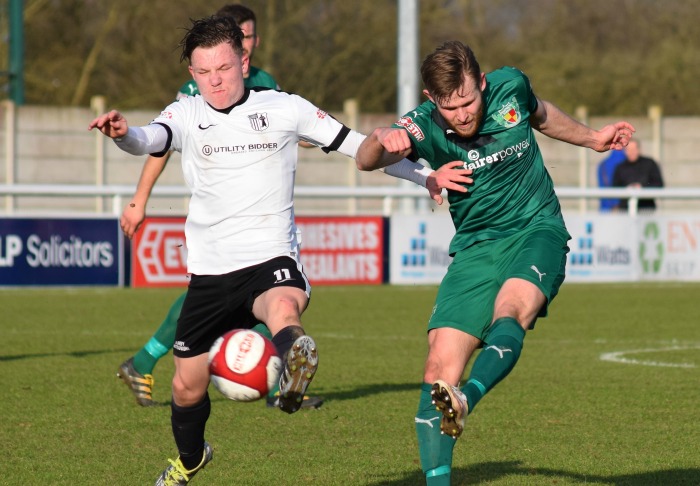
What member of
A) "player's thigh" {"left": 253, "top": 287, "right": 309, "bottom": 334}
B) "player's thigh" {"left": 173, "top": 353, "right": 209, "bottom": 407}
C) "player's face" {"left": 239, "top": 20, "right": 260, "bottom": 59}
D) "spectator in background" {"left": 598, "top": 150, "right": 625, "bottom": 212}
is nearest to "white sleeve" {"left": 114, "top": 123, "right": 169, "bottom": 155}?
"player's thigh" {"left": 253, "top": 287, "right": 309, "bottom": 334}

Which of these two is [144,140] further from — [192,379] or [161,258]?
[161,258]

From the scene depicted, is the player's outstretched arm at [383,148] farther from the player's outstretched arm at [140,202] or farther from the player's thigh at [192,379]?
the player's outstretched arm at [140,202]

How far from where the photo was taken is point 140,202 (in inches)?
274

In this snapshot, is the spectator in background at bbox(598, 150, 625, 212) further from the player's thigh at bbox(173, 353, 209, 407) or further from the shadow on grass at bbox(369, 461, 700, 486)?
the player's thigh at bbox(173, 353, 209, 407)

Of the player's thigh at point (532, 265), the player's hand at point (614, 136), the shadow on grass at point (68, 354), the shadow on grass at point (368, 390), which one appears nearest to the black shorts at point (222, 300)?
the player's thigh at point (532, 265)

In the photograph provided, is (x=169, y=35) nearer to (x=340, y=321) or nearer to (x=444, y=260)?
(x=444, y=260)

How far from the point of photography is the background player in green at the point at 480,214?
5371 mm

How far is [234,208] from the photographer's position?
228 inches

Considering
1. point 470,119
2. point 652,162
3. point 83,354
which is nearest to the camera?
point 470,119

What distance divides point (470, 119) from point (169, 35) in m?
24.4

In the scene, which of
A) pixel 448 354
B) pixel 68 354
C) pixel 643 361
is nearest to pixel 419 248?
pixel 643 361

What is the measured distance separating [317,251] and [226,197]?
10970mm

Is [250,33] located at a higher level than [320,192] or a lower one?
higher

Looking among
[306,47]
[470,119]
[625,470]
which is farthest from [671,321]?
[306,47]
